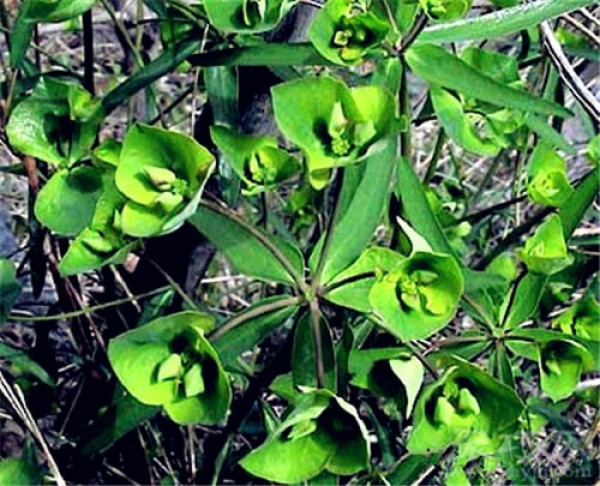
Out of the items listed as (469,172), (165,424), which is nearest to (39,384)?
(165,424)

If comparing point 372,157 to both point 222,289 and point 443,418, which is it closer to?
point 443,418

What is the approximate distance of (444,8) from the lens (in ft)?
2.07

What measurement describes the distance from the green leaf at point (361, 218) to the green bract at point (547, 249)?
0.12m

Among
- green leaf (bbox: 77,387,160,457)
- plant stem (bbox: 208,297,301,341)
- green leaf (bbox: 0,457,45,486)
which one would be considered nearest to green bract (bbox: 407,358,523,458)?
plant stem (bbox: 208,297,301,341)

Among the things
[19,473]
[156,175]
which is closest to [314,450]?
[156,175]

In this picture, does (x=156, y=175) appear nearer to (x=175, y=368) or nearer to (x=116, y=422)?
(x=175, y=368)

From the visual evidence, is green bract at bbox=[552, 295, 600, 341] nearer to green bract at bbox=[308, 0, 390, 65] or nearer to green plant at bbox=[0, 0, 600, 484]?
green plant at bbox=[0, 0, 600, 484]

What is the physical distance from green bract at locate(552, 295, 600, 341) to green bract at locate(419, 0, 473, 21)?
0.89 feet

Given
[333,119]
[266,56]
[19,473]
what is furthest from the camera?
[19,473]

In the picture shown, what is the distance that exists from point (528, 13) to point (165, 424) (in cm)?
57

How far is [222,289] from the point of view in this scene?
139 cm

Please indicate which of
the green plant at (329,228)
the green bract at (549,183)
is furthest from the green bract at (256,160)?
the green bract at (549,183)

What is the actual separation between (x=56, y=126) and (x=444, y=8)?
29 centimetres

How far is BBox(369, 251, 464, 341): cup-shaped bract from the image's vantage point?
62 centimetres
